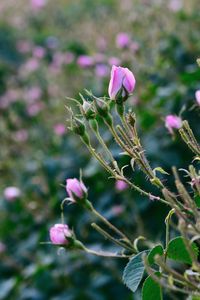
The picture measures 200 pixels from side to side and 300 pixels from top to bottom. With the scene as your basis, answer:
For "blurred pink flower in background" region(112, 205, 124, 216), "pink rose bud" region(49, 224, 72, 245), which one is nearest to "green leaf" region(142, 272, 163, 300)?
"pink rose bud" region(49, 224, 72, 245)

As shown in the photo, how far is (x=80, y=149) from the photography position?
253 cm

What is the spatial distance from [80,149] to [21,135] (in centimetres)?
44

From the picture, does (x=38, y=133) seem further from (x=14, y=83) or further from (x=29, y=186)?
(x=14, y=83)

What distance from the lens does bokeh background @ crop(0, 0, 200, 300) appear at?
1.99 meters

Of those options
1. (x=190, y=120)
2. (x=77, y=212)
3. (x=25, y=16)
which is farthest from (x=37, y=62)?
(x=25, y=16)

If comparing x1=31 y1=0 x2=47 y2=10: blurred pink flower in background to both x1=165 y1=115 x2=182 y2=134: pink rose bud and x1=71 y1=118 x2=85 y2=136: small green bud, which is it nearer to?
x1=165 y1=115 x2=182 y2=134: pink rose bud

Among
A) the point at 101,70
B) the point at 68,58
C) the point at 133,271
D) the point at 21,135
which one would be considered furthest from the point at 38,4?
the point at 133,271

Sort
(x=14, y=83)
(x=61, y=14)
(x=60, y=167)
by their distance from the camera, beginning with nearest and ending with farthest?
(x=60, y=167)
(x=14, y=83)
(x=61, y=14)

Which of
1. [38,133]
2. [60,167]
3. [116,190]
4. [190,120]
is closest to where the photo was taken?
[190,120]

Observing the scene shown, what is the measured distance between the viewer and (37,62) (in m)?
3.44

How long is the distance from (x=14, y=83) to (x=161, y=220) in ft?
6.54

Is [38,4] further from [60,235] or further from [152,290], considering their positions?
[152,290]

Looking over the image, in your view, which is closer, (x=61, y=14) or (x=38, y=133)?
(x=38, y=133)

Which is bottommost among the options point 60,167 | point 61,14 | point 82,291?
point 82,291
